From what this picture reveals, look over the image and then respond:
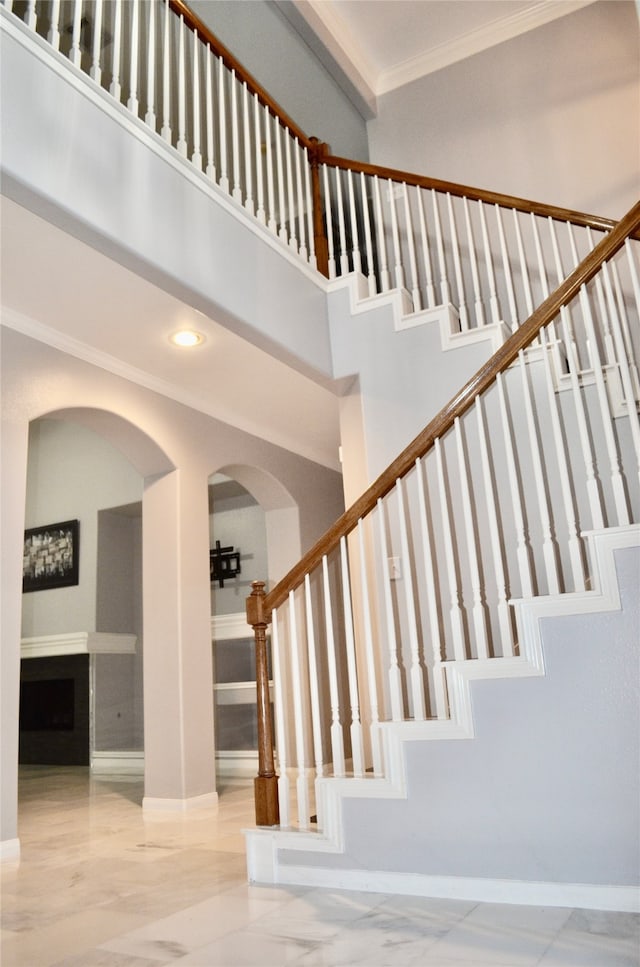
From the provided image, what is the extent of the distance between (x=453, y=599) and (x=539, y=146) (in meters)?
4.50

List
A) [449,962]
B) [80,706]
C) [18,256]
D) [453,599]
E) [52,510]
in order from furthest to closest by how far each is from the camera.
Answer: [52,510]
[80,706]
[18,256]
[453,599]
[449,962]

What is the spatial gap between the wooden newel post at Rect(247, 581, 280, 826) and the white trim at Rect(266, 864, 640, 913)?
5.0 inches

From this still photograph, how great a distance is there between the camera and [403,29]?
6016 millimetres

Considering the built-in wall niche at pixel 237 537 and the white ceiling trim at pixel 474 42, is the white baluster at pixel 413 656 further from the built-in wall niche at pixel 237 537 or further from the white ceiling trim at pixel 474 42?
the white ceiling trim at pixel 474 42

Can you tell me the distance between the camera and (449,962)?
6.37ft

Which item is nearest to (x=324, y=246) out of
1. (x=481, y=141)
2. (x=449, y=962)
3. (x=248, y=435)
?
(x=248, y=435)

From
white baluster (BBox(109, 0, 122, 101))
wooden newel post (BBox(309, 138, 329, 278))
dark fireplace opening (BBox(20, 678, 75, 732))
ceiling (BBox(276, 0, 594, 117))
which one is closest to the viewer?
white baluster (BBox(109, 0, 122, 101))

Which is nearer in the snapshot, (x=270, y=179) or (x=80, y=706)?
(x=270, y=179)

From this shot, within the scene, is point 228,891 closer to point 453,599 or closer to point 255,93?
point 453,599

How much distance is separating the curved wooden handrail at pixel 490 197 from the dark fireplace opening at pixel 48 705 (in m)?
5.66

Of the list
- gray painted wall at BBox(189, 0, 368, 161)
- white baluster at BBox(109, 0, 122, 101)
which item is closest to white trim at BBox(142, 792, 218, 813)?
white baluster at BBox(109, 0, 122, 101)

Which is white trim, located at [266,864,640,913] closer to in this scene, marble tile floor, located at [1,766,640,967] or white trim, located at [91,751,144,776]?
marble tile floor, located at [1,766,640,967]

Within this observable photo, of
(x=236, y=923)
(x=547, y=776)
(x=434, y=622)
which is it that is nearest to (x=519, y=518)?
(x=434, y=622)

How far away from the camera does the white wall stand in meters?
5.33
